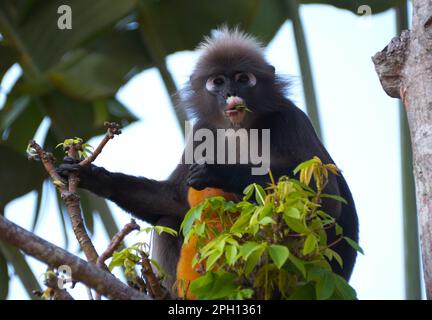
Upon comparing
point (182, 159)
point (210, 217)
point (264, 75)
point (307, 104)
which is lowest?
point (210, 217)

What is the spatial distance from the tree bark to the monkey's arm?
2.29 meters

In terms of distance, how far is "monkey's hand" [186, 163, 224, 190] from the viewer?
6.37 meters

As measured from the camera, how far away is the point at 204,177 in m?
6.37

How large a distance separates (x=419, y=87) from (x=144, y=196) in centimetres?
273

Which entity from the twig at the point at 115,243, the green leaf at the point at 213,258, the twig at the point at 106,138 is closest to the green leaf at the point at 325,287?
the green leaf at the point at 213,258

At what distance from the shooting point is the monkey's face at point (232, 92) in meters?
6.82

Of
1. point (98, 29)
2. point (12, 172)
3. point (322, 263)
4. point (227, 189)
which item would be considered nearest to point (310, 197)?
point (322, 263)

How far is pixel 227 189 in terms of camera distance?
21.1ft

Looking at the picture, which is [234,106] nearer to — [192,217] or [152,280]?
[192,217]

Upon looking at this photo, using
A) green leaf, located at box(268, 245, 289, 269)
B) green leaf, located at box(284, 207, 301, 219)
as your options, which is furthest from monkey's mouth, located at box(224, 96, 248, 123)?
green leaf, located at box(268, 245, 289, 269)
